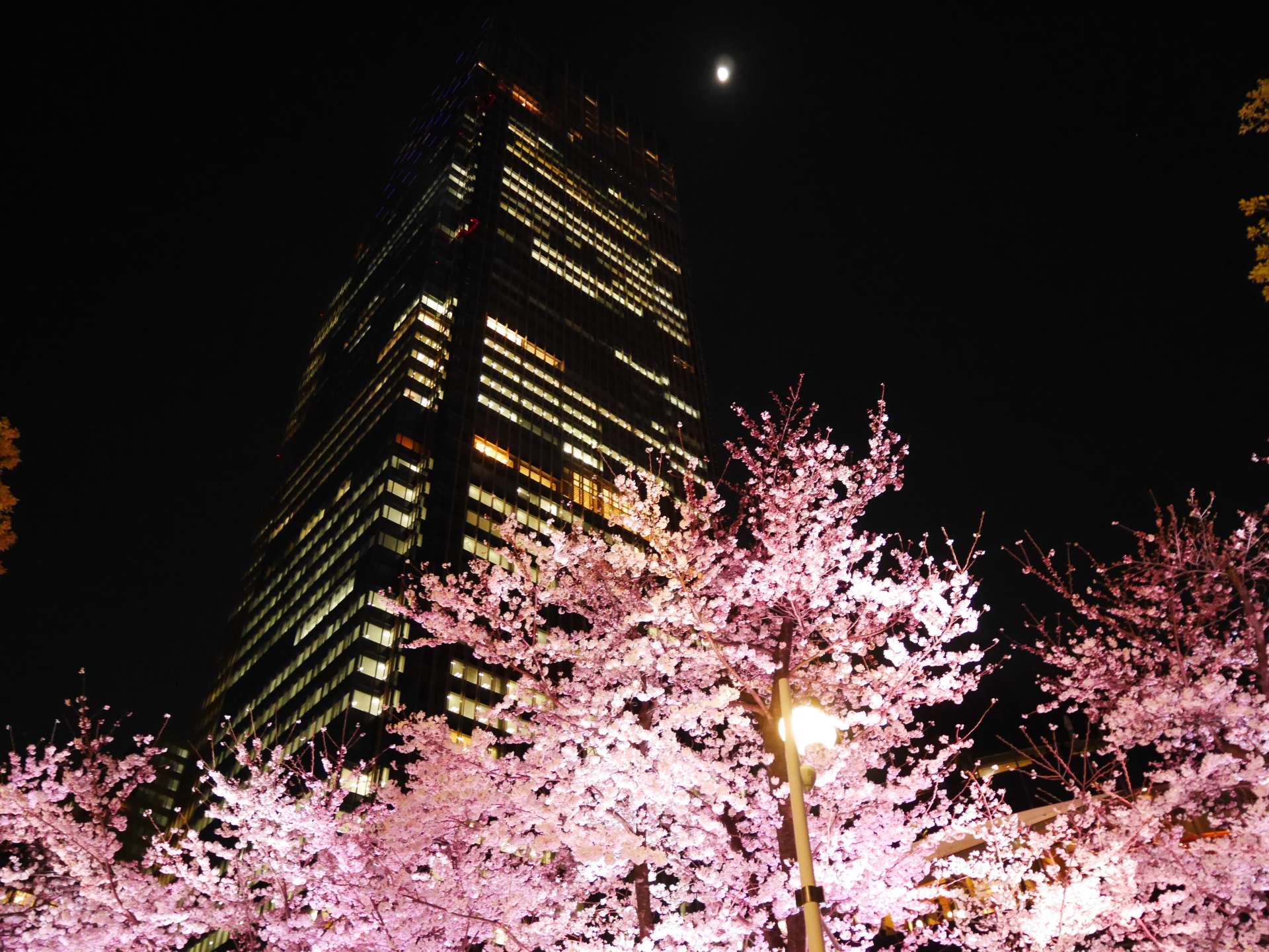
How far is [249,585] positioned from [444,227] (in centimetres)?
4145

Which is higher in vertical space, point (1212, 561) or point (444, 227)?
point (444, 227)

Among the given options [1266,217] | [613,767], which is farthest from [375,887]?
[1266,217]

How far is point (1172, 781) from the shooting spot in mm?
11859

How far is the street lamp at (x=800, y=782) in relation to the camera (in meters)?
6.55

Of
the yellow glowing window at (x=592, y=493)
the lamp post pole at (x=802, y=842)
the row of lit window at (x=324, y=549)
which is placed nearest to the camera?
the lamp post pole at (x=802, y=842)

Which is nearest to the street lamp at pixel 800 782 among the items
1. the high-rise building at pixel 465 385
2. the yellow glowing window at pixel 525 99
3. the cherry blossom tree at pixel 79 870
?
the cherry blossom tree at pixel 79 870

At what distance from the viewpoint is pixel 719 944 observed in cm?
959

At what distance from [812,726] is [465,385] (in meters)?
61.3

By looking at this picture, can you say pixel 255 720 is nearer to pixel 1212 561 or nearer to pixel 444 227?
pixel 444 227

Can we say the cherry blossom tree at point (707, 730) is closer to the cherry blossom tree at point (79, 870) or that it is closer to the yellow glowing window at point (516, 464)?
the cherry blossom tree at point (79, 870)

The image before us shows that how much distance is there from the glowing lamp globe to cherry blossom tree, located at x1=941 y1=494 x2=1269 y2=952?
6.47m

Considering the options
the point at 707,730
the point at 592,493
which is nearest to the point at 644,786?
the point at 707,730

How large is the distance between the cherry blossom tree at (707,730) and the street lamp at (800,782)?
0.75 meters

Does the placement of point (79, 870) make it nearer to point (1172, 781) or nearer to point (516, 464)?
point (1172, 781)
